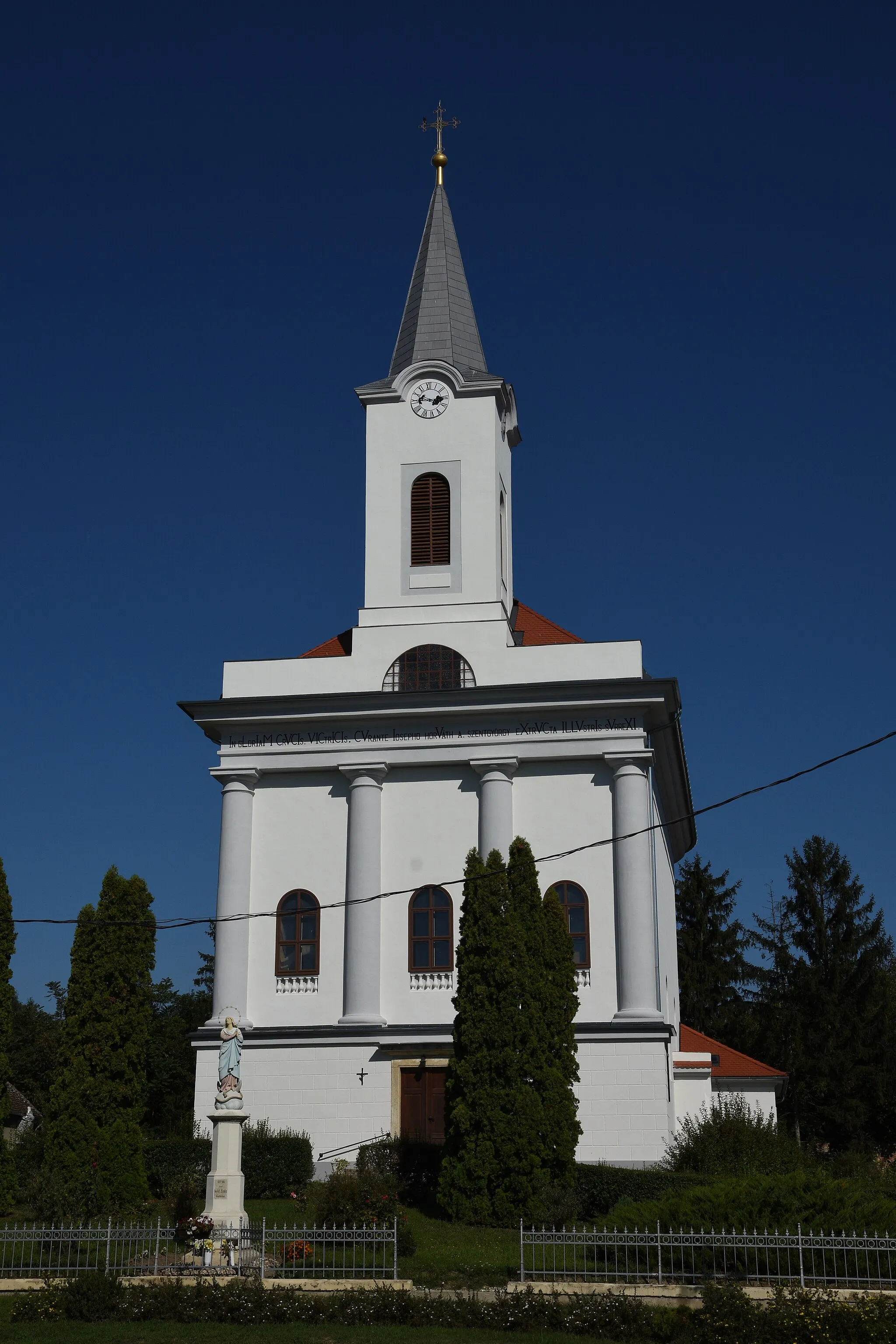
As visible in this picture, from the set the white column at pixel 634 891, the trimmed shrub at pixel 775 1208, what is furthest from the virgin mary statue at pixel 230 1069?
the white column at pixel 634 891

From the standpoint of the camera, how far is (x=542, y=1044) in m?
24.3

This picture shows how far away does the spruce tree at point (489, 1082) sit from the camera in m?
23.2

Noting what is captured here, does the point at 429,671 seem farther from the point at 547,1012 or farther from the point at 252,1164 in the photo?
the point at 252,1164

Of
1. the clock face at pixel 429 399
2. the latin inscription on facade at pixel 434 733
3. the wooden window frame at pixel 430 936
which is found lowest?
the wooden window frame at pixel 430 936

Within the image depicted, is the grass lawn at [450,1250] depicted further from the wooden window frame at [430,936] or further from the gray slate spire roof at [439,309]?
the gray slate spire roof at [439,309]

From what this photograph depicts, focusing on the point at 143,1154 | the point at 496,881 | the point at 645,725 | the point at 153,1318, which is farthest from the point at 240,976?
the point at 153,1318

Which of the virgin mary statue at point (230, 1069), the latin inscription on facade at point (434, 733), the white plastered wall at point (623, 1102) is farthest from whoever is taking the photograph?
the latin inscription on facade at point (434, 733)

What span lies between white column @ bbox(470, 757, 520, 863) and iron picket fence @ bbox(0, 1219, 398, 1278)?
463 inches

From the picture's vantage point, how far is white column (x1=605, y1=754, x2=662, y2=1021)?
2948 cm

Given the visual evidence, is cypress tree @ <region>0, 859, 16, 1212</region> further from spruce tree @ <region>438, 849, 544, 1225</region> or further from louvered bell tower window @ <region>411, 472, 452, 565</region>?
louvered bell tower window @ <region>411, 472, 452, 565</region>

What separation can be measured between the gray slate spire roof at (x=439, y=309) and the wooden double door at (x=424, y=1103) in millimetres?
16646

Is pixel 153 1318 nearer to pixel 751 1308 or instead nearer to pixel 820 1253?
pixel 751 1308

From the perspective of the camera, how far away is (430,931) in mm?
30969

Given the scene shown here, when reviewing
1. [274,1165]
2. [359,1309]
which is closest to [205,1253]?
[359,1309]
